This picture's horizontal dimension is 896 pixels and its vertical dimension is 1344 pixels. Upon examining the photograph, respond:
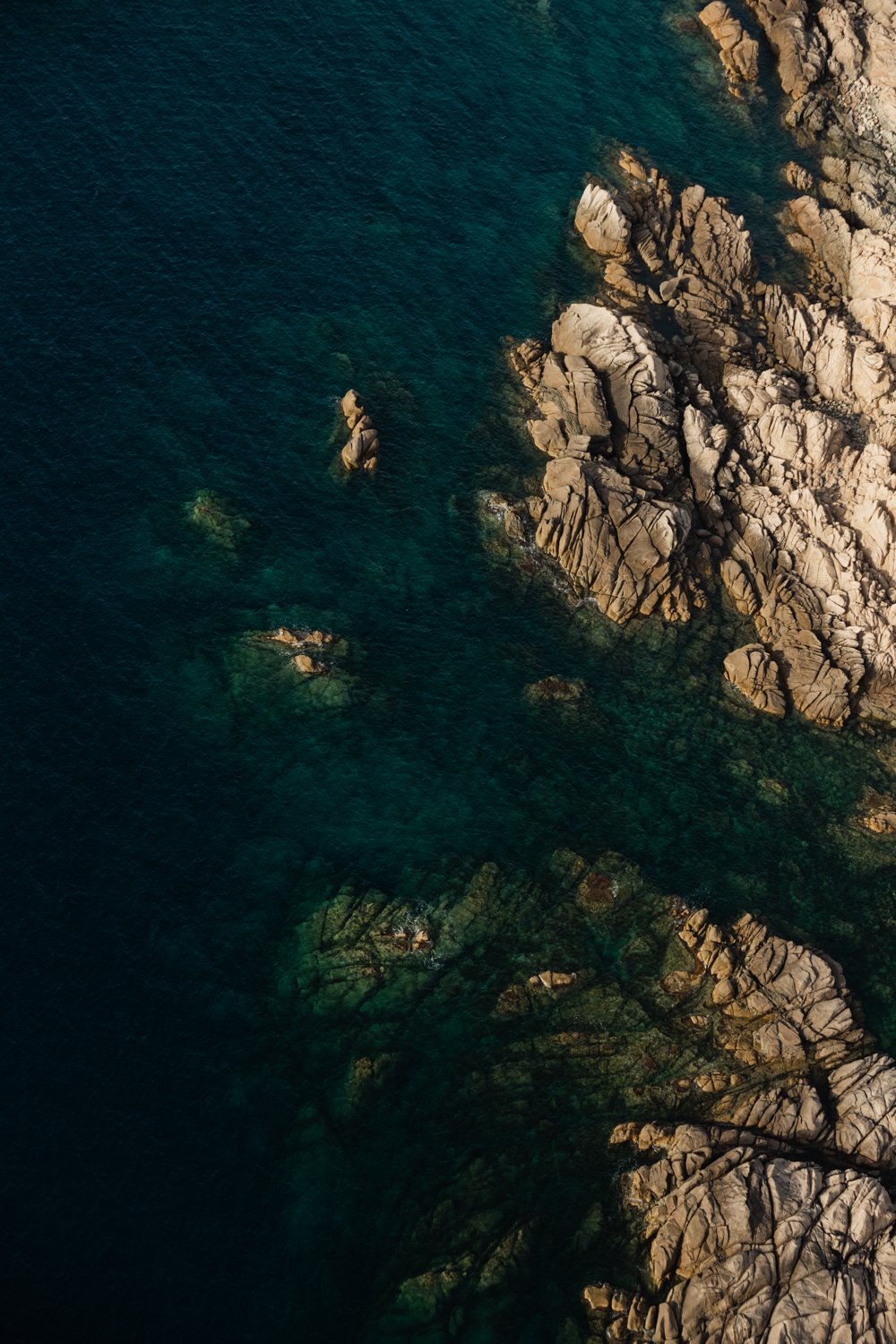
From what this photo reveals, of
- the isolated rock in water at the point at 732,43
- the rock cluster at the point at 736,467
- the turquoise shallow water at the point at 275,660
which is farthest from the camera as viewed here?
the isolated rock in water at the point at 732,43

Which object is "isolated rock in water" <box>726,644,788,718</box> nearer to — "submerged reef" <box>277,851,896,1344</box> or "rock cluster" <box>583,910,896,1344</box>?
"submerged reef" <box>277,851,896,1344</box>

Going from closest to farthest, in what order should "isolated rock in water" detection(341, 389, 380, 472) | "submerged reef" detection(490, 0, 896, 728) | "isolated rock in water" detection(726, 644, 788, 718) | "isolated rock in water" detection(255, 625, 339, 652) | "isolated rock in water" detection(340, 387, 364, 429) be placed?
1. "isolated rock in water" detection(255, 625, 339, 652)
2. "isolated rock in water" detection(726, 644, 788, 718)
3. "submerged reef" detection(490, 0, 896, 728)
4. "isolated rock in water" detection(341, 389, 380, 472)
5. "isolated rock in water" detection(340, 387, 364, 429)

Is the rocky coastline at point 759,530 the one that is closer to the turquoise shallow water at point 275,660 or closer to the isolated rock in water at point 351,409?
the turquoise shallow water at point 275,660

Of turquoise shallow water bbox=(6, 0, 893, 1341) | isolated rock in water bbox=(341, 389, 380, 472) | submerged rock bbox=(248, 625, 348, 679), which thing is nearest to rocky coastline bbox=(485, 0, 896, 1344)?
turquoise shallow water bbox=(6, 0, 893, 1341)

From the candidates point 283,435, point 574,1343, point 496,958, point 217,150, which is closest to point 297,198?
point 217,150

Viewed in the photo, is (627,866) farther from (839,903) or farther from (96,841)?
(96,841)

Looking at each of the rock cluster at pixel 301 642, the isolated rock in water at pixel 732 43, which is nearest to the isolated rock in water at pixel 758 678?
the rock cluster at pixel 301 642
